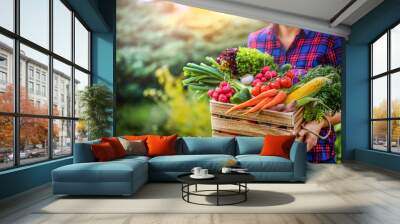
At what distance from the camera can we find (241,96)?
904cm

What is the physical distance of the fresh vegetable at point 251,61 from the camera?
909cm

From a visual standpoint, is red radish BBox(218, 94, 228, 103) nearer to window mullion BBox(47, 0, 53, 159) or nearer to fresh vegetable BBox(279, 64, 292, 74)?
fresh vegetable BBox(279, 64, 292, 74)

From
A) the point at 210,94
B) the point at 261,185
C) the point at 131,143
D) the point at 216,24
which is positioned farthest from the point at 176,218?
the point at 216,24

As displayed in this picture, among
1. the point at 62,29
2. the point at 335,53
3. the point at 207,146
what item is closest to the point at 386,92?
the point at 335,53

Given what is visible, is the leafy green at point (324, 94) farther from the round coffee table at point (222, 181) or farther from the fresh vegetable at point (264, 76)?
the round coffee table at point (222, 181)

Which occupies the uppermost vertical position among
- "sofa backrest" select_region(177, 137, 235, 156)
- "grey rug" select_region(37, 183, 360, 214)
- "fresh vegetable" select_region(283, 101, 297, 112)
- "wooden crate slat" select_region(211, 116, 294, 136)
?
"fresh vegetable" select_region(283, 101, 297, 112)

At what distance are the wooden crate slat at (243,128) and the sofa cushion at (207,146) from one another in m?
1.78


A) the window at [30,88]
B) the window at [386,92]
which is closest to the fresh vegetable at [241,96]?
the window at [386,92]

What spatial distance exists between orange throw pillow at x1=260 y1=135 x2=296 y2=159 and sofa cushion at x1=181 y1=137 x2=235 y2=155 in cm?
66

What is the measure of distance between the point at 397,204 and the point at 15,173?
471 centimetres

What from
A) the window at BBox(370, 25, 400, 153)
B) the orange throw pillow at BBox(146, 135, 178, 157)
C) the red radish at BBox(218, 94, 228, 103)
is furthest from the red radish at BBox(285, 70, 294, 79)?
the orange throw pillow at BBox(146, 135, 178, 157)

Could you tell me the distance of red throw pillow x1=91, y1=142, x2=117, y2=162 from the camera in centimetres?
580

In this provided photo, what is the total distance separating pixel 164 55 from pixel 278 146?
153 inches

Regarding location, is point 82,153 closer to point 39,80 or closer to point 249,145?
point 39,80
